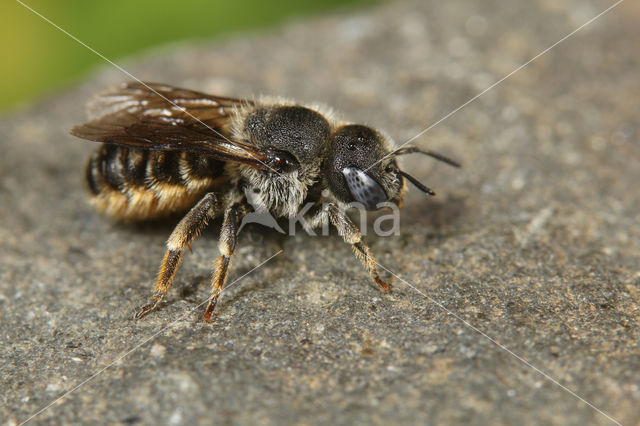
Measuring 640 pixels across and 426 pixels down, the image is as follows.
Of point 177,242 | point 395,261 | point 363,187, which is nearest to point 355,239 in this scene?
point 363,187

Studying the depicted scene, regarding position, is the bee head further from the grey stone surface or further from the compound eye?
the grey stone surface

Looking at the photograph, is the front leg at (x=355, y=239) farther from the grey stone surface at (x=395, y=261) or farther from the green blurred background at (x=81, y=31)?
the green blurred background at (x=81, y=31)

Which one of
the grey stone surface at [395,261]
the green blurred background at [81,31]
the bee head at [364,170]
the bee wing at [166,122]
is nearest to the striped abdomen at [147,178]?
the bee wing at [166,122]

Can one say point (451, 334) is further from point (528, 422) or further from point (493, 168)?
point (493, 168)

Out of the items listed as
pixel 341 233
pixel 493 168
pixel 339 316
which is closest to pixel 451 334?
pixel 339 316

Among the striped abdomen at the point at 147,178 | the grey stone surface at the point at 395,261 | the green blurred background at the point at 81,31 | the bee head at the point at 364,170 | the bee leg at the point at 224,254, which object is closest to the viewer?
the grey stone surface at the point at 395,261

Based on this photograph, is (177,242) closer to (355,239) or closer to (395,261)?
(355,239)
